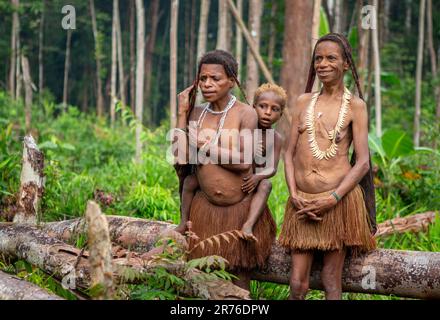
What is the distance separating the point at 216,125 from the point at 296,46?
501cm

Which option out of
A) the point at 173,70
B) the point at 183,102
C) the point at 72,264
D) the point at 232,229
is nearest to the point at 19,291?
the point at 72,264

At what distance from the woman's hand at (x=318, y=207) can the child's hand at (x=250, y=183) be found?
0.32m

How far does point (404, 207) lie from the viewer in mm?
6648

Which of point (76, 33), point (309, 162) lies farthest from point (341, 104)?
point (76, 33)

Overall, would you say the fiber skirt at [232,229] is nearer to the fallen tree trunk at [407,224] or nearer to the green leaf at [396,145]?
the fallen tree trunk at [407,224]

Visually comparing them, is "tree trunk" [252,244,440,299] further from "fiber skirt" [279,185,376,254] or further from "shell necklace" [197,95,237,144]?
"shell necklace" [197,95,237,144]

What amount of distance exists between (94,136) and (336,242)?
9.93 meters

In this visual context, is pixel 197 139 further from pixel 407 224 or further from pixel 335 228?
pixel 407 224

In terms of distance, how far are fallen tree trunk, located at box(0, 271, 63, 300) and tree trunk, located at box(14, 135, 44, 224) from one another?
1134mm

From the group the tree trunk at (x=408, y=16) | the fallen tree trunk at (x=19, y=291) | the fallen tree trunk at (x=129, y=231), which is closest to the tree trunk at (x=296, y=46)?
the fallen tree trunk at (x=129, y=231)

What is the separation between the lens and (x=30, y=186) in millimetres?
4699

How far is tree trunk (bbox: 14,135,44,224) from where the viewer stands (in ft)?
15.3

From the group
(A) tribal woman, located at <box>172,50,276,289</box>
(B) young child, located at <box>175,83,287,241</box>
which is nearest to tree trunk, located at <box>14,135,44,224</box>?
(B) young child, located at <box>175,83,287,241</box>
